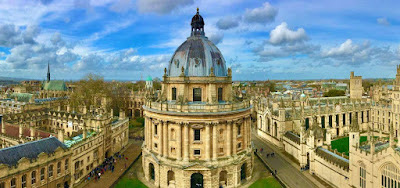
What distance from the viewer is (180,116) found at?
33125 mm

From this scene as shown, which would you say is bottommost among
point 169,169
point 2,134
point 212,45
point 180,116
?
point 169,169

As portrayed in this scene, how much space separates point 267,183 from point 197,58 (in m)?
20.2

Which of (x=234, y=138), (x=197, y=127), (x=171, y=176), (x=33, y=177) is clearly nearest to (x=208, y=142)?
(x=197, y=127)

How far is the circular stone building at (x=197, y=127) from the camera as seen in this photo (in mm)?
33125

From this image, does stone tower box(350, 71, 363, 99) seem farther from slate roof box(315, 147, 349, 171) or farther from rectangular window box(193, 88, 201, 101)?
rectangular window box(193, 88, 201, 101)

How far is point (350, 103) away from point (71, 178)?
64328 millimetres

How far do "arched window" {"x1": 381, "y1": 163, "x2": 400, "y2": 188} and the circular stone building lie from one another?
1595cm

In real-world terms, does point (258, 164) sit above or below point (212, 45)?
below

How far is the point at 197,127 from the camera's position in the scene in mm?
33344

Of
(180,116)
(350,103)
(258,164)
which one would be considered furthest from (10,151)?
(350,103)

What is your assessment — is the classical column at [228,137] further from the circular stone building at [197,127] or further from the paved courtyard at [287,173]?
the paved courtyard at [287,173]

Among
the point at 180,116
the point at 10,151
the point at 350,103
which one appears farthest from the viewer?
the point at 350,103

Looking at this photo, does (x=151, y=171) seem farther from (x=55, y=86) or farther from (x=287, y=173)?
(x=55, y=86)

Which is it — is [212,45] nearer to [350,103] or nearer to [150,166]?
[150,166]
